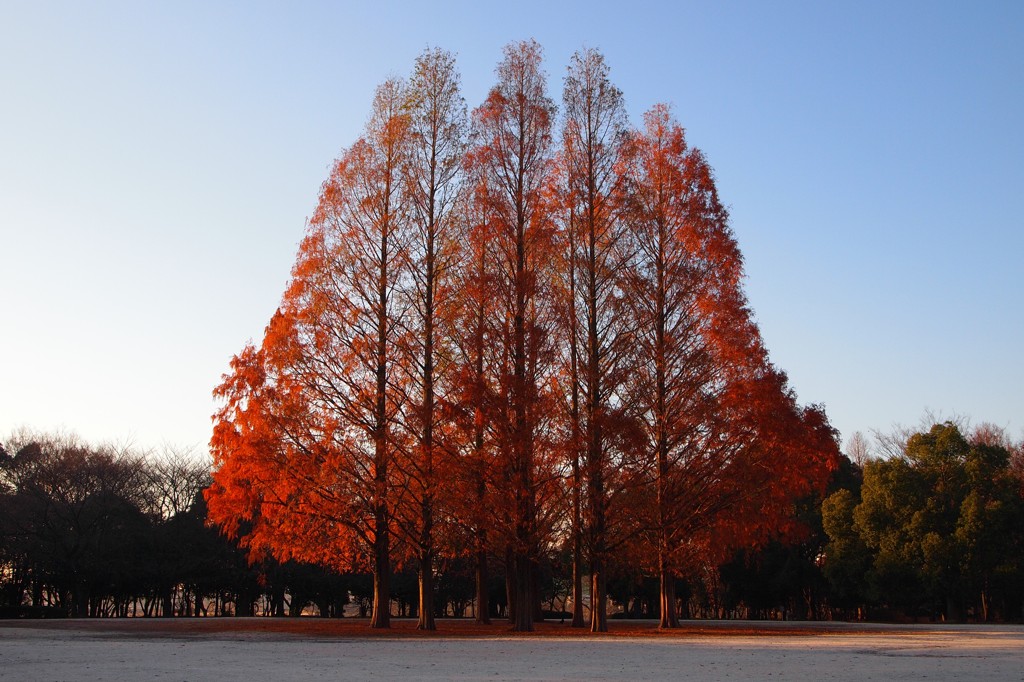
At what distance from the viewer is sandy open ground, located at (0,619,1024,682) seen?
13156 mm

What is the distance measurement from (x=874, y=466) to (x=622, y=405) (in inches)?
968

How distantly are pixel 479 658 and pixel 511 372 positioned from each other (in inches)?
422

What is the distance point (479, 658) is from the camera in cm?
1664

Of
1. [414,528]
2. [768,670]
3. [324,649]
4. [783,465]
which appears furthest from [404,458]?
[768,670]

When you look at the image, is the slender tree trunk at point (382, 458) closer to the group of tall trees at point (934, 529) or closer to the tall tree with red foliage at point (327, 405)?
the tall tree with red foliage at point (327, 405)

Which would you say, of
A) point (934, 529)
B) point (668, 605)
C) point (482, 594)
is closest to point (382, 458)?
point (482, 594)

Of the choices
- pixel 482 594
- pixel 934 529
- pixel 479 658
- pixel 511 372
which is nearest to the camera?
pixel 479 658

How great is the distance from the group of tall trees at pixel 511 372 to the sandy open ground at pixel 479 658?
12.2 feet

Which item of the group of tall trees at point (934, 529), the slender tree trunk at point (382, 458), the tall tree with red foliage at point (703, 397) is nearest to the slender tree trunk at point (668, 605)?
the tall tree with red foliage at point (703, 397)

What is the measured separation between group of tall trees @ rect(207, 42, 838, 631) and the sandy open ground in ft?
12.2

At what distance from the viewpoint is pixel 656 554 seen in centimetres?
2920

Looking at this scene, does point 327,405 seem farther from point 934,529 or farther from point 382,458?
point 934,529

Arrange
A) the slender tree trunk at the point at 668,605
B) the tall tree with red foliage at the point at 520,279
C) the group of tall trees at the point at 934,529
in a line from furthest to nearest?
the group of tall trees at the point at 934,529
the slender tree trunk at the point at 668,605
the tall tree with red foliage at the point at 520,279

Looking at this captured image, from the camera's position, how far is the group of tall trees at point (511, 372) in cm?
2645
